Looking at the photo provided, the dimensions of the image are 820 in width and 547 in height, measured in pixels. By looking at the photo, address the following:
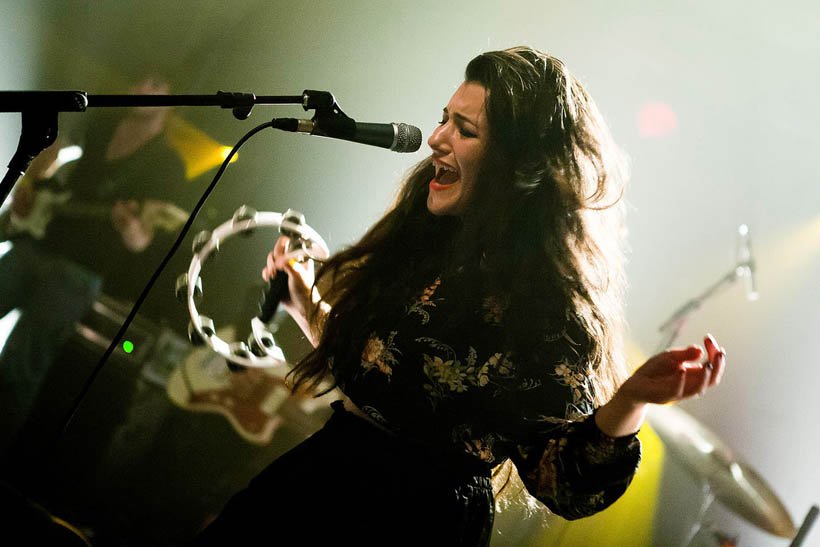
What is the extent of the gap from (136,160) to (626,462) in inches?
61.0

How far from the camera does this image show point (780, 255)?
209 centimetres

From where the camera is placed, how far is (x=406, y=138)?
1.29 metres

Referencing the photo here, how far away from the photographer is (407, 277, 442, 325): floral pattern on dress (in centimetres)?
126

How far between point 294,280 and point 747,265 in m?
1.41

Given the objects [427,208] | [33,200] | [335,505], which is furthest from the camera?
[33,200]

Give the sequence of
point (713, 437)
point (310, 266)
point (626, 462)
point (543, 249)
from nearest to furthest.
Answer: point (626, 462), point (543, 249), point (310, 266), point (713, 437)

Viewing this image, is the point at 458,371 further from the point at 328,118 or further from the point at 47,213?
the point at 47,213

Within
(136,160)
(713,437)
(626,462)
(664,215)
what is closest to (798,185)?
(664,215)

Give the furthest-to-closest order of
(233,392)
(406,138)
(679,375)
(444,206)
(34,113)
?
(233,392)
(444,206)
(406,138)
(34,113)
(679,375)

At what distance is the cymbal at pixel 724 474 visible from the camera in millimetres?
1908

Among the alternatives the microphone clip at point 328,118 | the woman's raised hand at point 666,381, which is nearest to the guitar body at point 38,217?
the microphone clip at point 328,118

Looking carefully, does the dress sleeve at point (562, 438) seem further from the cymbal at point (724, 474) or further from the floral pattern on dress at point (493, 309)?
the cymbal at point (724, 474)

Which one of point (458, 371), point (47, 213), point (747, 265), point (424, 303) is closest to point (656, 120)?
point (747, 265)

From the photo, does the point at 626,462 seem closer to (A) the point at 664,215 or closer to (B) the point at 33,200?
(A) the point at 664,215
